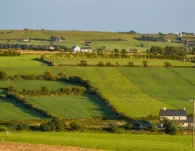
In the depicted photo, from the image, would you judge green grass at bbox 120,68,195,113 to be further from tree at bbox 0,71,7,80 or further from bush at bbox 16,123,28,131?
bush at bbox 16,123,28,131

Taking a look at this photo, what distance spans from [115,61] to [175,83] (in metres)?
16.7

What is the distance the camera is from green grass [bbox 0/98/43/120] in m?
58.2

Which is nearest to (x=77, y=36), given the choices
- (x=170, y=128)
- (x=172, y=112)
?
(x=172, y=112)

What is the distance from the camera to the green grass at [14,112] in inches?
2291

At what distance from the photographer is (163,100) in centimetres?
7088

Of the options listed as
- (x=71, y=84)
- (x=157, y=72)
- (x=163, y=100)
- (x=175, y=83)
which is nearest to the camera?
(x=163, y=100)

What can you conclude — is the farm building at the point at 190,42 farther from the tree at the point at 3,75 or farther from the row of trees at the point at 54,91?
the row of trees at the point at 54,91

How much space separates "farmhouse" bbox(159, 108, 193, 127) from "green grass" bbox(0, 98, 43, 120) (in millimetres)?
12051

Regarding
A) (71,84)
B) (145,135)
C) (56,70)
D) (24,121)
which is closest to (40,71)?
(56,70)

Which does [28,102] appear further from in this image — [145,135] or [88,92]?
[145,135]

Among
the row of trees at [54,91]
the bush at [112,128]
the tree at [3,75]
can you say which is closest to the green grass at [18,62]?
the tree at [3,75]

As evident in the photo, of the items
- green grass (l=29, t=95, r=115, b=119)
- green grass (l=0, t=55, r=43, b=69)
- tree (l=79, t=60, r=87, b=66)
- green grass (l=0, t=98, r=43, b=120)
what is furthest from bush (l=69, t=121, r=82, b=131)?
tree (l=79, t=60, r=87, b=66)

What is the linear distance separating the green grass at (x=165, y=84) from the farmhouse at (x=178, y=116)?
110 inches

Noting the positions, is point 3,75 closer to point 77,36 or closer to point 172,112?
point 172,112
